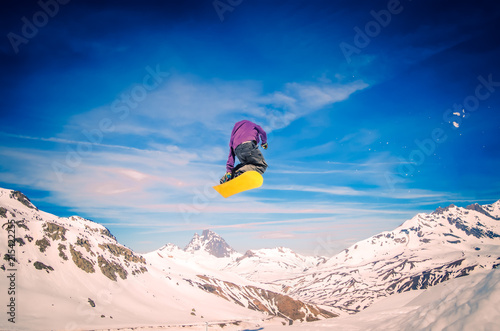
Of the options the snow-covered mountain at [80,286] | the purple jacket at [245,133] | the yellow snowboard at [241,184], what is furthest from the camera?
the snow-covered mountain at [80,286]

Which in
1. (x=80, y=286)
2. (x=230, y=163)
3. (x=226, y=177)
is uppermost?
(x=80, y=286)

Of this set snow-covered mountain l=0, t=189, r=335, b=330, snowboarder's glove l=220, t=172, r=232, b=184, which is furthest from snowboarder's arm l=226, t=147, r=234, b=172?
snow-covered mountain l=0, t=189, r=335, b=330

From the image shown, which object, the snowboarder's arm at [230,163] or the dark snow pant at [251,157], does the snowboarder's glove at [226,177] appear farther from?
the dark snow pant at [251,157]

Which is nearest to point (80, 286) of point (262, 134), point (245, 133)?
point (245, 133)

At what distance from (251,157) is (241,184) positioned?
113 centimetres

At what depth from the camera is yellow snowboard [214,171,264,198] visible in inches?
325

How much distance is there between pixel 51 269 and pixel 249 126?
138m

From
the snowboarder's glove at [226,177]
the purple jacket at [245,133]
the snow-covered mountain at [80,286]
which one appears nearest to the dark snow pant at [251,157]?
the purple jacket at [245,133]

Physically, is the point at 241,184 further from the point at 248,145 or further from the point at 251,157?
the point at 248,145

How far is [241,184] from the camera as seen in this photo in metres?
8.83

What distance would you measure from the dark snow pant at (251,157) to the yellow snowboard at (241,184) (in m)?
0.29

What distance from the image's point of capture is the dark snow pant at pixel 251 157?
8.27 metres

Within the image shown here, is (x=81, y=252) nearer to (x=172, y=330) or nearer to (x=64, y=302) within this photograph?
(x=64, y=302)

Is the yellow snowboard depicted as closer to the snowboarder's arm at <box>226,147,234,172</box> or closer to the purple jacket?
the snowboarder's arm at <box>226,147,234,172</box>
